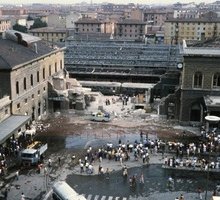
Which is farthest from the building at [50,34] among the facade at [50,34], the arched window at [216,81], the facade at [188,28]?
the arched window at [216,81]

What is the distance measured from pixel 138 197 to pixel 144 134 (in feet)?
63.9

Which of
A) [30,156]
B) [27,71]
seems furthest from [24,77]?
[30,156]

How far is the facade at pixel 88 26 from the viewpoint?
169 m

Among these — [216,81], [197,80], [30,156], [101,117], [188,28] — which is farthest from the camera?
[188,28]

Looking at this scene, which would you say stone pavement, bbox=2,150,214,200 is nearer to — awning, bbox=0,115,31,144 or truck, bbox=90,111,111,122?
awning, bbox=0,115,31,144

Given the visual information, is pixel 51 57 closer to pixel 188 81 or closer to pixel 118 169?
pixel 188 81

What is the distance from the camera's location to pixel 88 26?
17000 cm

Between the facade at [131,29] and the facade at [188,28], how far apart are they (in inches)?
573

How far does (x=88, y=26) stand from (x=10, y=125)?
12661 centimetres

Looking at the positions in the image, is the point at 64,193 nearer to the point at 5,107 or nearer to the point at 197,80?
the point at 5,107

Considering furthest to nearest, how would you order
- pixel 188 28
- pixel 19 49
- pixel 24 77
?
pixel 188 28 → pixel 19 49 → pixel 24 77

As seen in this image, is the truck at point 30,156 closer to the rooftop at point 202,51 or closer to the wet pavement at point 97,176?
the wet pavement at point 97,176

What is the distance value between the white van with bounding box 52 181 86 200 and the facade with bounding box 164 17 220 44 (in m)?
123

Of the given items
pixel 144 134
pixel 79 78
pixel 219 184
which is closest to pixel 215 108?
pixel 144 134
